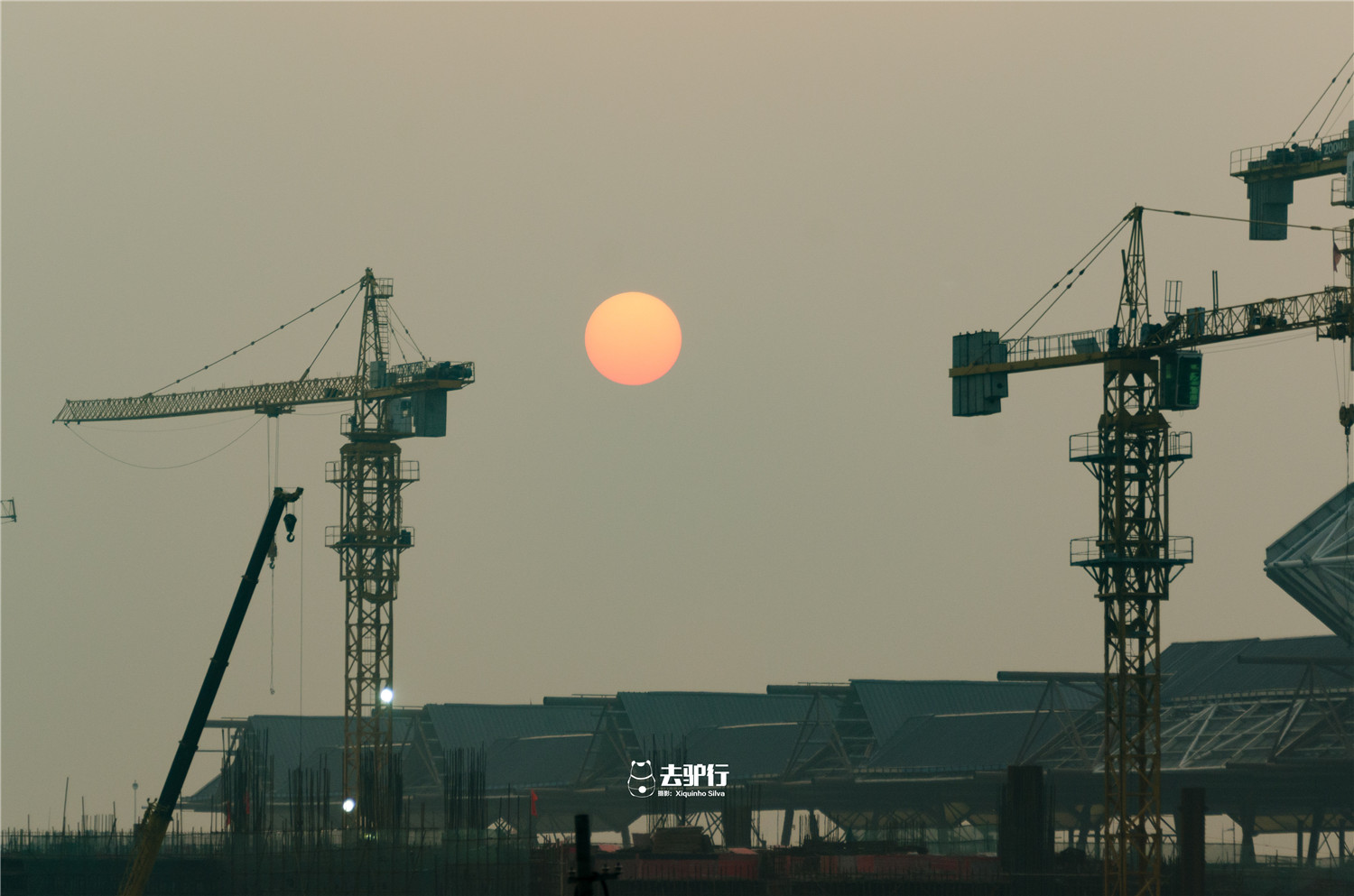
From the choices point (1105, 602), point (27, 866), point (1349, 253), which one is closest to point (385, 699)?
point (27, 866)

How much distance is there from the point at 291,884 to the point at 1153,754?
1659 inches

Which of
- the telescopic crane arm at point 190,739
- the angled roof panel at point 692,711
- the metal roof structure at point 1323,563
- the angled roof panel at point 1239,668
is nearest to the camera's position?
the telescopic crane arm at point 190,739

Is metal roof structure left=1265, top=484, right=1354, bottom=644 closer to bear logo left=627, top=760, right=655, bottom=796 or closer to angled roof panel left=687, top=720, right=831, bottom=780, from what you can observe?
angled roof panel left=687, top=720, right=831, bottom=780

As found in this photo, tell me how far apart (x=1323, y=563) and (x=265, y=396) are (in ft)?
272

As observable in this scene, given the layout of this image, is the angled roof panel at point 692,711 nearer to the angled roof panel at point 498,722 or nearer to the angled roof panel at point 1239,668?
the angled roof panel at point 498,722

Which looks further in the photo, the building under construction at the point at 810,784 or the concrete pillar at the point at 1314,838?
the concrete pillar at the point at 1314,838

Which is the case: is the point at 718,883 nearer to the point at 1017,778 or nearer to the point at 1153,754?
the point at 1017,778

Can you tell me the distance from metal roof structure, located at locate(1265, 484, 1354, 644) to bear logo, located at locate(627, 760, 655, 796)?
1911 inches

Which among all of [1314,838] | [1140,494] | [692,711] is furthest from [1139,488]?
[692,711]

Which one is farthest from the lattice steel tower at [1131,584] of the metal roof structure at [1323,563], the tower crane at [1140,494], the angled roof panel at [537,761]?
the angled roof panel at [537,761]

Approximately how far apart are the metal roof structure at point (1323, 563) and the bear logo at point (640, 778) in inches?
1911

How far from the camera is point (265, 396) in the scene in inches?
6225

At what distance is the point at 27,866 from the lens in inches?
4045

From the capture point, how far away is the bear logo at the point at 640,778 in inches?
5832
